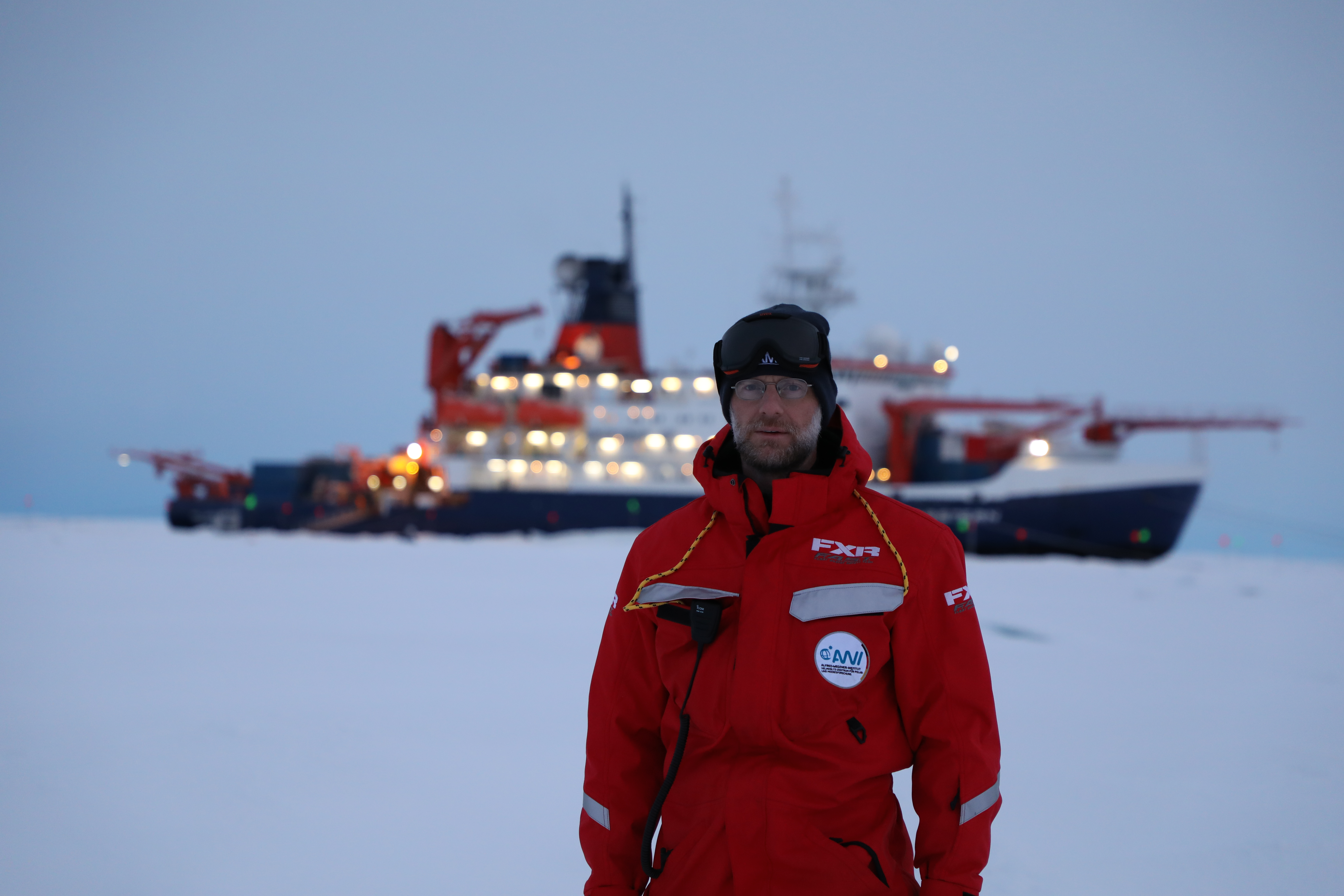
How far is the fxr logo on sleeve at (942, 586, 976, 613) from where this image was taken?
1870 millimetres

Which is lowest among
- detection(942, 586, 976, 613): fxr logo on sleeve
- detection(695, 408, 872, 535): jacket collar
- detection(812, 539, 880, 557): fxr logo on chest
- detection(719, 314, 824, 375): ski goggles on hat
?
detection(942, 586, 976, 613): fxr logo on sleeve

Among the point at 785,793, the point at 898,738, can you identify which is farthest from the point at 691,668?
the point at 898,738

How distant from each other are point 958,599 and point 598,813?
1008 millimetres

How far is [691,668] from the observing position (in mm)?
1961

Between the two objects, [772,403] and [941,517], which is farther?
[941,517]

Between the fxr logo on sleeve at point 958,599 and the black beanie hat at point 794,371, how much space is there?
20.5 inches

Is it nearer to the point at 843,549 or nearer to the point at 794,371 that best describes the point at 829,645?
the point at 843,549

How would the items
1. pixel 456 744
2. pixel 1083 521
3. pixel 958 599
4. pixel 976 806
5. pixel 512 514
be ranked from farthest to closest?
1. pixel 512 514
2. pixel 1083 521
3. pixel 456 744
4. pixel 958 599
5. pixel 976 806

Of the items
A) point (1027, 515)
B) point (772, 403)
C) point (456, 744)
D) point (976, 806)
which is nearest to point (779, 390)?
point (772, 403)

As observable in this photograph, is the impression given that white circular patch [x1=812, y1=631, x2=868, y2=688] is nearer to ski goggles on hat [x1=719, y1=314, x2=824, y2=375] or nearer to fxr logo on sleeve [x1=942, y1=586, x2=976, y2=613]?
fxr logo on sleeve [x1=942, y1=586, x2=976, y2=613]

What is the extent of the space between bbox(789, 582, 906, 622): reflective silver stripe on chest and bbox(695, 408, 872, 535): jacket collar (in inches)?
6.7

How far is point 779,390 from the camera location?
2.02 meters

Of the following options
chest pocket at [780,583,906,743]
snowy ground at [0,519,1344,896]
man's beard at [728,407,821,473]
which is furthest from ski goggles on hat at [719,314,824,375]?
snowy ground at [0,519,1344,896]

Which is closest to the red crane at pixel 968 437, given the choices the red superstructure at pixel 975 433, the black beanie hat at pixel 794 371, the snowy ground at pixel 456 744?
the red superstructure at pixel 975 433
